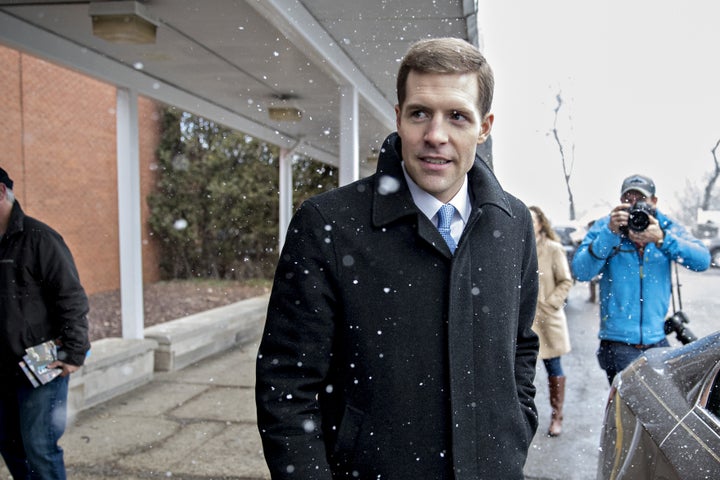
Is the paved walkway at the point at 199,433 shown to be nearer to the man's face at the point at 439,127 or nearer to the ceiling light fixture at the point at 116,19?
the ceiling light fixture at the point at 116,19

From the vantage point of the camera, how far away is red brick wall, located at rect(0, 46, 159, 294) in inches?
440

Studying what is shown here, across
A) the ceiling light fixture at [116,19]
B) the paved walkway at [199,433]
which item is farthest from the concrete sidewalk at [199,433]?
the ceiling light fixture at [116,19]

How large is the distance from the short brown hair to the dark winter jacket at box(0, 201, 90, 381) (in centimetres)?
232

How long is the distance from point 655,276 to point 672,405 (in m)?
1.83

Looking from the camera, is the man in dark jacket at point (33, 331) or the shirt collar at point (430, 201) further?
the man in dark jacket at point (33, 331)

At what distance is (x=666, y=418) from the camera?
230 centimetres

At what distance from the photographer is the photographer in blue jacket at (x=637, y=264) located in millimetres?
3945

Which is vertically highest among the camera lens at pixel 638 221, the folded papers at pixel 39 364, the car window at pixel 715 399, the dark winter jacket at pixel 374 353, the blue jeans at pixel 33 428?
the camera lens at pixel 638 221

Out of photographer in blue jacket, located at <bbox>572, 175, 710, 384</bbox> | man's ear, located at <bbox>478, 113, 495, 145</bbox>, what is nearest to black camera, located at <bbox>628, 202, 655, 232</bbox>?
photographer in blue jacket, located at <bbox>572, 175, 710, 384</bbox>

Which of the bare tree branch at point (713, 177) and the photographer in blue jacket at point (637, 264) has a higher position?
the bare tree branch at point (713, 177)

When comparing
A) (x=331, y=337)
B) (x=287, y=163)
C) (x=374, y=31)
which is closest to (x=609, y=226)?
(x=374, y=31)

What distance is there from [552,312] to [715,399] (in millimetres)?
3174

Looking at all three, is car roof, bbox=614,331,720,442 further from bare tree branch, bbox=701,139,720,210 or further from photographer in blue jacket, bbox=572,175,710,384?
bare tree branch, bbox=701,139,720,210

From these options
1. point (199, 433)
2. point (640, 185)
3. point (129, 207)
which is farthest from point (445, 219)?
point (129, 207)
